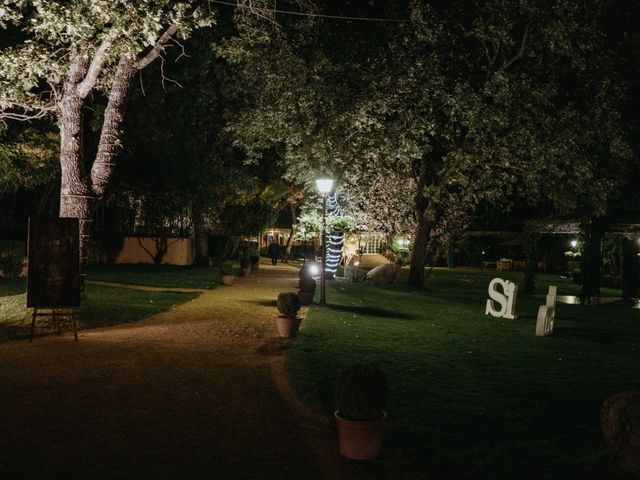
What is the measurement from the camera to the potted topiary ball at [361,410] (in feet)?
16.0

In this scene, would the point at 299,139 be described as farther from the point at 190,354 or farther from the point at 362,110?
the point at 190,354

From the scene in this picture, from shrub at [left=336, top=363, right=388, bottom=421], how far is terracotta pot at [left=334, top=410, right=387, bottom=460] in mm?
50

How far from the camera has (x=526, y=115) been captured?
19484mm

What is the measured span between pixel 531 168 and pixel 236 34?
1276 centimetres

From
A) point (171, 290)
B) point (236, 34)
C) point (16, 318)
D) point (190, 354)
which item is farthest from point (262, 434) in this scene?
point (236, 34)

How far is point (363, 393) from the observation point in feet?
16.0

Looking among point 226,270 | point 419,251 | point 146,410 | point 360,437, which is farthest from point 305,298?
point 360,437

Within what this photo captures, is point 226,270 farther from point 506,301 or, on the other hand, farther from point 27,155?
point 506,301

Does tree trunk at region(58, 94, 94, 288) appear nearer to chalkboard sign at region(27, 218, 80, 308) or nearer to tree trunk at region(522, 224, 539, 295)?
chalkboard sign at region(27, 218, 80, 308)

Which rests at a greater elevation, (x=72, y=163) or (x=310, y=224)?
(x=72, y=163)

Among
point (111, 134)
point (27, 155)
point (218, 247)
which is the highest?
point (27, 155)

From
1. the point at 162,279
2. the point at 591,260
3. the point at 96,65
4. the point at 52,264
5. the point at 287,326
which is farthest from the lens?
the point at 162,279

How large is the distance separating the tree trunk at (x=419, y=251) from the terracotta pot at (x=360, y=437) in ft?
67.7

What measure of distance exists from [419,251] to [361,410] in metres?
21.0
